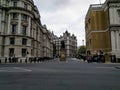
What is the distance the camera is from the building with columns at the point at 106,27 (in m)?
43.6

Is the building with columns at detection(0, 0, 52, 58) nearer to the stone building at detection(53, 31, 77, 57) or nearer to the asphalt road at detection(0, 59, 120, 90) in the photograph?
the asphalt road at detection(0, 59, 120, 90)

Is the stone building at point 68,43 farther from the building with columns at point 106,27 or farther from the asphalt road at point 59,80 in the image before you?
the asphalt road at point 59,80

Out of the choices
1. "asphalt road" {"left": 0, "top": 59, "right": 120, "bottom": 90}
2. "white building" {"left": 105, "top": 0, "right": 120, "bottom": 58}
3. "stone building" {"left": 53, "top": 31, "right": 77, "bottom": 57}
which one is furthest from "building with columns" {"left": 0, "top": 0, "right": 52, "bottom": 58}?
"stone building" {"left": 53, "top": 31, "right": 77, "bottom": 57}

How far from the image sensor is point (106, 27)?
161ft

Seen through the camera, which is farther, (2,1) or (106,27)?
(2,1)

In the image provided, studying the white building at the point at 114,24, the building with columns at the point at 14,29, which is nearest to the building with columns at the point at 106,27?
the white building at the point at 114,24

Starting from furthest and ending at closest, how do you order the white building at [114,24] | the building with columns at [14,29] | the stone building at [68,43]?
1. the stone building at [68,43]
2. the building with columns at [14,29]
3. the white building at [114,24]

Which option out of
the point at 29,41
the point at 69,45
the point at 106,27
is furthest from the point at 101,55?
the point at 69,45

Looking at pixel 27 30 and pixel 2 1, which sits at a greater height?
pixel 2 1

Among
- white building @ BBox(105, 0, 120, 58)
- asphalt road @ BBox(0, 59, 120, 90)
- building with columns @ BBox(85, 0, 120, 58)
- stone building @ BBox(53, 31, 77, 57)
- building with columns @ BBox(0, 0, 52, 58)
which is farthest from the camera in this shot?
stone building @ BBox(53, 31, 77, 57)

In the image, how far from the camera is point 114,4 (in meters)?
45.2

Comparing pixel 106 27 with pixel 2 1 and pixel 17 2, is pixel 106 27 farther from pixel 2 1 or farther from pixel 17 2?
pixel 2 1

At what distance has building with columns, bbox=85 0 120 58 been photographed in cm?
4356

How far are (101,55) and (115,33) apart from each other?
8400 millimetres
